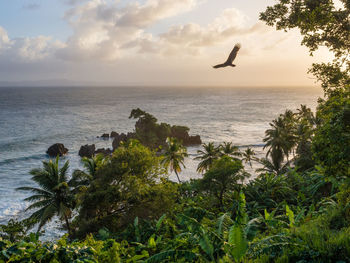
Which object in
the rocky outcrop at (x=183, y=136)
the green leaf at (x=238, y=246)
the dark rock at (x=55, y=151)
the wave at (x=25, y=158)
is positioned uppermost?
the green leaf at (x=238, y=246)

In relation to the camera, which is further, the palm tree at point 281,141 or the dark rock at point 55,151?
the dark rock at point 55,151

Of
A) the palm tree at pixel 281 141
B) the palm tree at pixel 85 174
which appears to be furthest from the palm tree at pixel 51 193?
the palm tree at pixel 281 141

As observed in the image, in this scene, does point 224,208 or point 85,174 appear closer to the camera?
point 224,208

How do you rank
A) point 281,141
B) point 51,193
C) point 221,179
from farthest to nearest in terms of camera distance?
point 281,141
point 51,193
point 221,179

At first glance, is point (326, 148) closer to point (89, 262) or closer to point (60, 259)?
point (89, 262)

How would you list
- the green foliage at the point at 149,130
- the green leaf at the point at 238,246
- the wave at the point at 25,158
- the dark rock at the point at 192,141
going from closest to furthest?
1. the green leaf at the point at 238,246
2. the wave at the point at 25,158
3. the green foliage at the point at 149,130
4. the dark rock at the point at 192,141

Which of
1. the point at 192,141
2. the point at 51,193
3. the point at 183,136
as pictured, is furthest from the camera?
the point at 192,141

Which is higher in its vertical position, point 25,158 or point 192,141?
point 192,141

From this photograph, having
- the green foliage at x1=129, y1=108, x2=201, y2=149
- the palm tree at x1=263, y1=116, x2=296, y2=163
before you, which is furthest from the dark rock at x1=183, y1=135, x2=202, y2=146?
the palm tree at x1=263, y1=116, x2=296, y2=163

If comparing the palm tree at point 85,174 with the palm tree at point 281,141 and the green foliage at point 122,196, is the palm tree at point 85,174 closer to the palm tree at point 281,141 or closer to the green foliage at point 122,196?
the green foliage at point 122,196

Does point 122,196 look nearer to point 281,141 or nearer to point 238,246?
point 238,246

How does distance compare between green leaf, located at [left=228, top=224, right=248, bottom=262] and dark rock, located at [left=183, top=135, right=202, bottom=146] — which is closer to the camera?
green leaf, located at [left=228, top=224, right=248, bottom=262]

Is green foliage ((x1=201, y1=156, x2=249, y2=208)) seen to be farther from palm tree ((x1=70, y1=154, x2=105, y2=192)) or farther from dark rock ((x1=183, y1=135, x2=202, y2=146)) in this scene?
dark rock ((x1=183, y1=135, x2=202, y2=146))

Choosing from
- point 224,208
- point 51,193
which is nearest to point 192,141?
point 51,193
